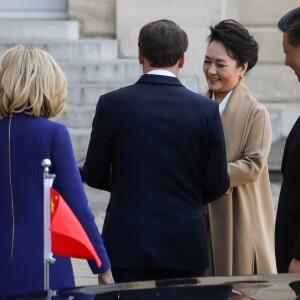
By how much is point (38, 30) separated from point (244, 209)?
21.8 ft

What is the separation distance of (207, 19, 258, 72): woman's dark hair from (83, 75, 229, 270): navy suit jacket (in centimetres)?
67

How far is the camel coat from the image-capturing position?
18.6 feet

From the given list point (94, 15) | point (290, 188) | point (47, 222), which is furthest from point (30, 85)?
point (94, 15)

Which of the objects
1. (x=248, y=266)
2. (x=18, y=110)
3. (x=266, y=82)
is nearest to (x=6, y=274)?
(x=18, y=110)

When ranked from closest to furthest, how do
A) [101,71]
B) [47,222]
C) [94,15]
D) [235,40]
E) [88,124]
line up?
[47,222] → [235,40] → [88,124] → [101,71] → [94,15]

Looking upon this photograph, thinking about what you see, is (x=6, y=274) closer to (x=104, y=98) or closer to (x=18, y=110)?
(x=18, y=110)

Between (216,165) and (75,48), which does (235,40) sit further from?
(75,48)

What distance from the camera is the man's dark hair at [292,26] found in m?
5.21

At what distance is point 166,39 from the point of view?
5.18m

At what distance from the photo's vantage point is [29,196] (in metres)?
4.70

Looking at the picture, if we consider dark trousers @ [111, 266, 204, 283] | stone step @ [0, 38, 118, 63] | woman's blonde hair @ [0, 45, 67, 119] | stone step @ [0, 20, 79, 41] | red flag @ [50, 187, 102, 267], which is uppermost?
stone step @ [0, 20, 79, 41]

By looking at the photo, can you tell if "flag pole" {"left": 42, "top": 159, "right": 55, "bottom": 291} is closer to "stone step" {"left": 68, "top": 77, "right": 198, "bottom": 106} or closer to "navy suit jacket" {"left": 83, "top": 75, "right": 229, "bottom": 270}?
"navy suit jacket" {"left": 83, "top": 75, "right": 229, "bottom": 270}

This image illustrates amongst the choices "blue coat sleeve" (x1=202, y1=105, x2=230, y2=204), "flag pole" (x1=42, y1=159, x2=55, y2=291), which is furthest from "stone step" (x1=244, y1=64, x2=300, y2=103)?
"flag pole" (x1=42, y1=159, x2=55, y2=291)

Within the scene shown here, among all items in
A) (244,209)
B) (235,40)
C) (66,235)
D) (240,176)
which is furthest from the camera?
(235,40)
